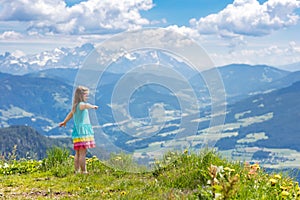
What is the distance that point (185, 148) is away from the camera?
34.2ft

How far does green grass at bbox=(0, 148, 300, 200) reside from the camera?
7070 millimetres

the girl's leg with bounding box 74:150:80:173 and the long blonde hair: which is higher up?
the long blonde hair

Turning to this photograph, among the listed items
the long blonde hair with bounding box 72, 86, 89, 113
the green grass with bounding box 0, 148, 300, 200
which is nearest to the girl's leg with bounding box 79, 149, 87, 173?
the green grass with bounding box 0, 148, 300, 200

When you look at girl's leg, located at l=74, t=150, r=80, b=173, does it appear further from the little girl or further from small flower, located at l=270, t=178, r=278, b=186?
small flower, located at l=270, t=178, r=278, b=186

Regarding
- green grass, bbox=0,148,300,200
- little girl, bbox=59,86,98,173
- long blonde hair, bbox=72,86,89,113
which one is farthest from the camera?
little girl, bbox=59,86,98,173

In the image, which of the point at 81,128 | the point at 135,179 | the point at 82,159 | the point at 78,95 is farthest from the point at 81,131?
the point at 135,179

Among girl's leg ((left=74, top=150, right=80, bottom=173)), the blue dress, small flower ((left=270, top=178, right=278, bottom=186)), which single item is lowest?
small flower ((left=270, top=178, right=278, bottom=186))

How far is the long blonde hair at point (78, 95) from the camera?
10.5 metres

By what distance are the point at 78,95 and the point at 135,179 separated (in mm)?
2475

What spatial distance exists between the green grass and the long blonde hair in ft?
5.49

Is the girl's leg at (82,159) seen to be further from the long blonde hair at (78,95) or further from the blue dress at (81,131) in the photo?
the long blonde hair at (78,95)

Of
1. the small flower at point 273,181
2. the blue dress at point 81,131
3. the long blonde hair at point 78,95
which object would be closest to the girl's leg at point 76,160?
the blue dress at point 81,131

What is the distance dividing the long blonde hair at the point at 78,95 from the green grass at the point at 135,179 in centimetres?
167

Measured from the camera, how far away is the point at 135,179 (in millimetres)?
9969
